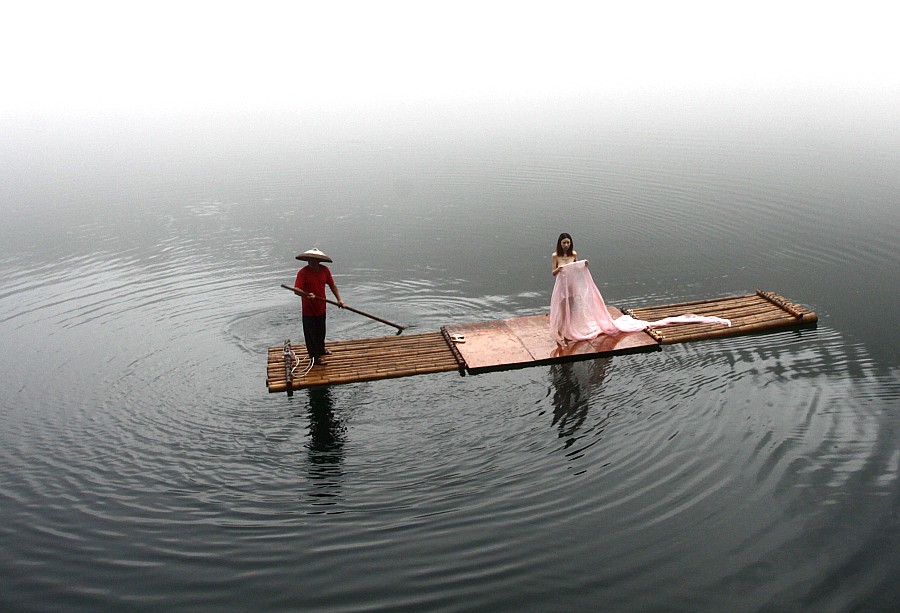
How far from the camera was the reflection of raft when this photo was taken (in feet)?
32.5

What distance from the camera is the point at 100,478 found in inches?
341

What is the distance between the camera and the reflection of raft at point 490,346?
32.5 feet

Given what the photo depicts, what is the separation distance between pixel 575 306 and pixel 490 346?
50.9 inches

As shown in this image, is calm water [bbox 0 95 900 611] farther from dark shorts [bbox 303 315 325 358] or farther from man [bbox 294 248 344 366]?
man [bbox 294 248 344 366]

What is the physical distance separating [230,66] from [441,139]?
241ft

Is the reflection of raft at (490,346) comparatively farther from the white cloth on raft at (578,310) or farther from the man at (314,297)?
the man at (314,297)

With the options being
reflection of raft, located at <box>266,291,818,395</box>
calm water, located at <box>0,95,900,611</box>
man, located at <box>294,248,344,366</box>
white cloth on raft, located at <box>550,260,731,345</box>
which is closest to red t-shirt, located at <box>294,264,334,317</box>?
man, located at <box>294,248,344,366</box>

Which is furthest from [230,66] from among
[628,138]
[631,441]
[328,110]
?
[631,441]

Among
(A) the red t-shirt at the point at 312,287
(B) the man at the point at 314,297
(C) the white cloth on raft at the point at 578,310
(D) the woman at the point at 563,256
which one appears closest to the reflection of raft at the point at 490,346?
(C) the white cloth on raft at the point at 578,310

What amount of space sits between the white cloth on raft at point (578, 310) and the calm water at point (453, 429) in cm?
55

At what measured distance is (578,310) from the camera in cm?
1066

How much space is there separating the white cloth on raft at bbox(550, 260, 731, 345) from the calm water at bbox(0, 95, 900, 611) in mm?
554

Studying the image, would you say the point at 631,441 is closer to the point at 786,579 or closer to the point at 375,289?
the point at 786,579

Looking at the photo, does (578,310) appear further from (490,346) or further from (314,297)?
(314,297)
